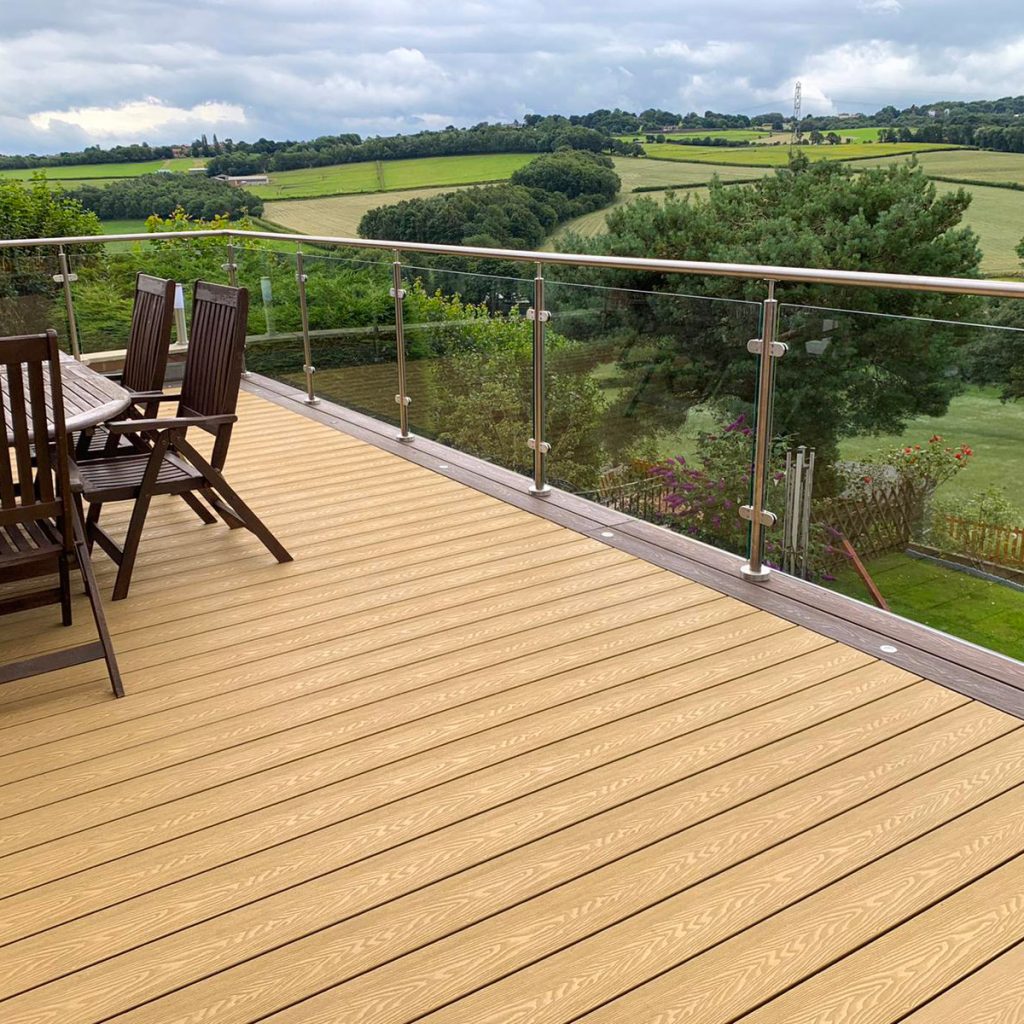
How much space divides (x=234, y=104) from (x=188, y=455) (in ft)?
168

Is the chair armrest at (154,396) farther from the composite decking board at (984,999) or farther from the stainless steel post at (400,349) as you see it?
the composite decking board at (984,999)

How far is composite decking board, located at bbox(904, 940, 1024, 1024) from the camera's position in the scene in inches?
67.9

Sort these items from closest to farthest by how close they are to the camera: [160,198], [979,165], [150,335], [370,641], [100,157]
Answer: [370,641] < [150,335] < [160,198] < [100,157] < [979,165]

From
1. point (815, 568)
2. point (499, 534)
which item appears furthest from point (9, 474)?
point (815, 568)

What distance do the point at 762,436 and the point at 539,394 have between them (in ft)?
4.55

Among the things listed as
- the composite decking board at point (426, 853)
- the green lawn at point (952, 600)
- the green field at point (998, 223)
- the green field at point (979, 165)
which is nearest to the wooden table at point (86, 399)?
the composite decking board at point (426, 853)

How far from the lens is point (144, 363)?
452cm

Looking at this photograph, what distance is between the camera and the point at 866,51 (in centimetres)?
6209

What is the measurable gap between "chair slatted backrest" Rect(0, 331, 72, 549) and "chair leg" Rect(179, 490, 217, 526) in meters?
1.55

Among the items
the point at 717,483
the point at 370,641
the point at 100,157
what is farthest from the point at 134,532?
the point at 100,157

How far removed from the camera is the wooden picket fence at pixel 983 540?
2.79 m

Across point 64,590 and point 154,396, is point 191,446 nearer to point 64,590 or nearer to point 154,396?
point 154,396

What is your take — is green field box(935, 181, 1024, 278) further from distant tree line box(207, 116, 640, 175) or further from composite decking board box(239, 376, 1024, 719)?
composite decking board box(239, 376, 1024, 719)

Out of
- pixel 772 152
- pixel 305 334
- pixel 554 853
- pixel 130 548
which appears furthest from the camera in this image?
pixel 772 152
